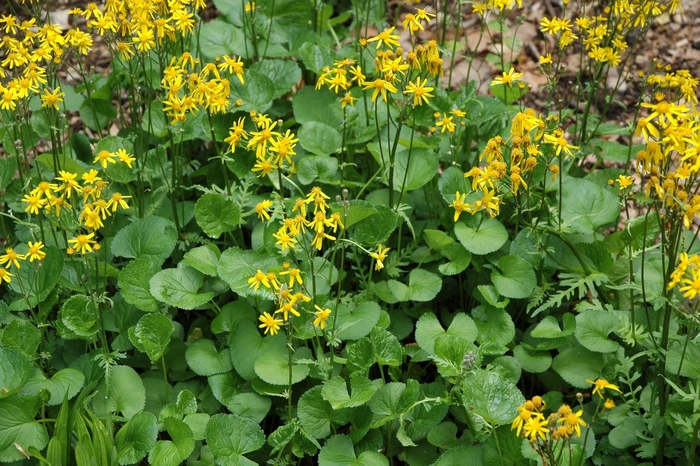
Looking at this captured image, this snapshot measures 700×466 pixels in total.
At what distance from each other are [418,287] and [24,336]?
1.60m

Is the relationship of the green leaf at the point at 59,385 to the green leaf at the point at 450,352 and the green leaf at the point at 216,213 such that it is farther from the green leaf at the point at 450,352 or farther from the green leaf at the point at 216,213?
the green leaf at the point at 450,352

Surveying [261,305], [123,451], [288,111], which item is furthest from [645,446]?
[288,111]

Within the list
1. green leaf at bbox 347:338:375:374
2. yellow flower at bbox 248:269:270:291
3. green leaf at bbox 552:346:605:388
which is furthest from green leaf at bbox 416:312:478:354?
yellow flower at bbox 248:269:270:291

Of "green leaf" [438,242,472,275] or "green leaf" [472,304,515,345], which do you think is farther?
"green leaf" [438,242,472,275]

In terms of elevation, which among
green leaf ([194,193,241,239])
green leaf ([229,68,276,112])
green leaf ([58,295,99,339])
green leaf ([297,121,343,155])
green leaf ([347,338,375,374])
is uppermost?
green leaf ([229,68,276,112])

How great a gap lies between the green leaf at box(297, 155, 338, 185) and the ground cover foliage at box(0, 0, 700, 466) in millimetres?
17

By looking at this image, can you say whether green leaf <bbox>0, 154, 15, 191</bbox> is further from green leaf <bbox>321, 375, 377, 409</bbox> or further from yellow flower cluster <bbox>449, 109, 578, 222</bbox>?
yellow flower cluster <bbox>449, 109, 578, 222</bbox>

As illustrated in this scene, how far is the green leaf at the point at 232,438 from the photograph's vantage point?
2.84 m

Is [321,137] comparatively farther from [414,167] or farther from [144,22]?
[144,22]

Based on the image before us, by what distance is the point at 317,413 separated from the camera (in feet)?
9.83

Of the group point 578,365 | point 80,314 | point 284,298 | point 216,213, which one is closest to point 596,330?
point 578,365

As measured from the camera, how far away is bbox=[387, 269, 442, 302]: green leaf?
3229 mm

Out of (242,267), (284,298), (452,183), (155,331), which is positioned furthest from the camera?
(452,183)

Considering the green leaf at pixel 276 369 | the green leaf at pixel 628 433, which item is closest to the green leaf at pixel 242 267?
the green leaf at pixel 276 369
